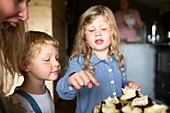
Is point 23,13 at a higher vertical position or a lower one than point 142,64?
higher

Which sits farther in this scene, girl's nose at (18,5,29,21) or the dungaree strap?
the dungaree strap

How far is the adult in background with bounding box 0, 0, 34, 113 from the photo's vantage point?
463 mm

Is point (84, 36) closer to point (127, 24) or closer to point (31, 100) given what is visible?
point (31, 100)

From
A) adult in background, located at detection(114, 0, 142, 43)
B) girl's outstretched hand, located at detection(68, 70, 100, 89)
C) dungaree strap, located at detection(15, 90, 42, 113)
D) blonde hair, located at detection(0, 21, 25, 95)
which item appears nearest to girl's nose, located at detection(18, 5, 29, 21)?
blonde hair, located at detection(0, 21, 25, 95)

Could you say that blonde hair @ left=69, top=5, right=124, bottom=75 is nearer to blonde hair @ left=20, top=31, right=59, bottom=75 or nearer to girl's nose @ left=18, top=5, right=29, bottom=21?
blonde hair @ left=20, top=31, right=59, bottom=75

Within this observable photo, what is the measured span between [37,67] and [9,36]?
23cm

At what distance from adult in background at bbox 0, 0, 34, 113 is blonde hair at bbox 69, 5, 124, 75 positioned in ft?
1.31

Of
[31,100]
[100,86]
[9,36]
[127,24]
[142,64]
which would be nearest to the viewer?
[9,36]

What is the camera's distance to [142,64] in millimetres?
2518

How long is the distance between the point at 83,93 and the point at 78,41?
0.35 metres

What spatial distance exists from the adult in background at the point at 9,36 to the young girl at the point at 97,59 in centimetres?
34

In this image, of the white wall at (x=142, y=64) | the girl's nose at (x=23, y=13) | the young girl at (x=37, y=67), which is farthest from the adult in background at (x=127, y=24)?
the girl's nose at (x=23, y=13)

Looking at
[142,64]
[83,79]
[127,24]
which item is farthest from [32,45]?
[127,24]

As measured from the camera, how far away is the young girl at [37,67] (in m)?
0.85
